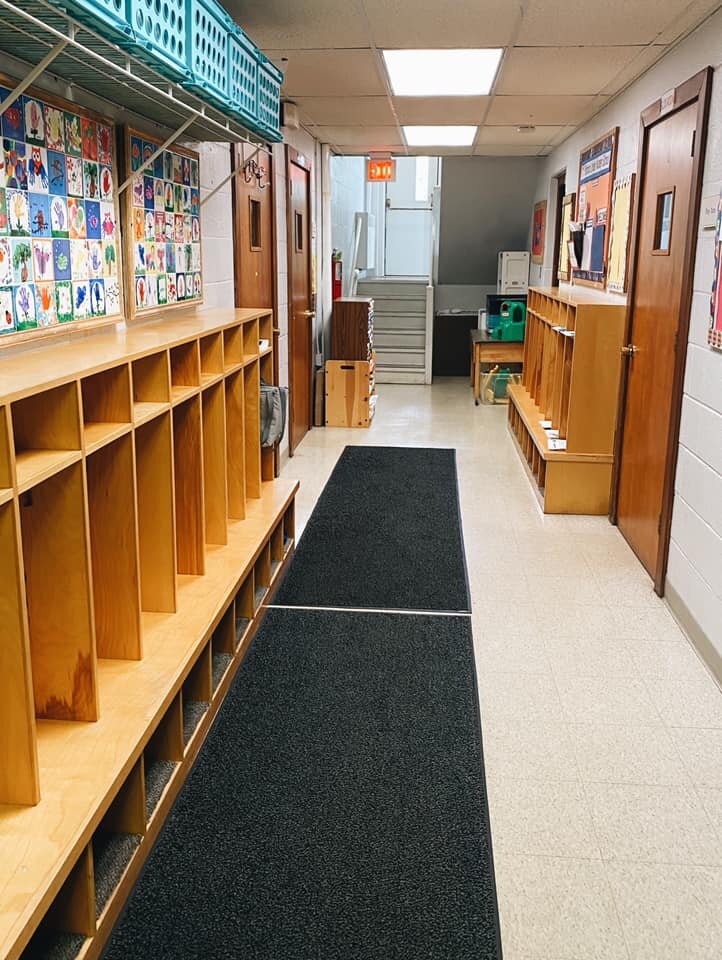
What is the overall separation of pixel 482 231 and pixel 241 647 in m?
9.50

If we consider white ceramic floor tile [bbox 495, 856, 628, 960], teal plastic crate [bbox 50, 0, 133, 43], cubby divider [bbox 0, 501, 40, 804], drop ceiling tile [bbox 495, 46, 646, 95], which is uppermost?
drop ceiling tile [bbox 495, 46, 646, 95]

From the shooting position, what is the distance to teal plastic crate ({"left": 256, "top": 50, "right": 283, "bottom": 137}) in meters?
3.62

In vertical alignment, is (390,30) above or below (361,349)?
above

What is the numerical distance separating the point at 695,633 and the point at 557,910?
5.78ft

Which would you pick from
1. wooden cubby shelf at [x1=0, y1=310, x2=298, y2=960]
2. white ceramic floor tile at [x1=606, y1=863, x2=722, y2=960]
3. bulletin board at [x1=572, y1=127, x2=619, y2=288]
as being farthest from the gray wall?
white ceramic floor tile at [x1=606, y1=863, x2=722, y2=960]

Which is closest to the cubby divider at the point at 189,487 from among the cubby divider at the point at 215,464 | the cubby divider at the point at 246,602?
the cubby divider at the point at 215,464

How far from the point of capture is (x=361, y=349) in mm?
7883

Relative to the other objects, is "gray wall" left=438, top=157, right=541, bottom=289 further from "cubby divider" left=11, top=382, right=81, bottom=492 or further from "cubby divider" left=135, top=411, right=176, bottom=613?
"cubby divider" left=11, top=382, right=81, bottom=492

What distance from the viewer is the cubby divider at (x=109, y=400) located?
90.8 inches

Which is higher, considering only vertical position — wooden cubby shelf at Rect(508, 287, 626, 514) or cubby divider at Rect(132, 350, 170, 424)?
cubby divider at Rect(132, 350, 170, 424)

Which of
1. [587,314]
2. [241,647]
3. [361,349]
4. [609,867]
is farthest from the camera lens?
[361,349]

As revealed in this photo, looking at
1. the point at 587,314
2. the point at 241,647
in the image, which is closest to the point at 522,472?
the point at 587,314

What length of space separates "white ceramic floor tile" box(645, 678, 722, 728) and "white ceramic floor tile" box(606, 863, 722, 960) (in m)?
0.79

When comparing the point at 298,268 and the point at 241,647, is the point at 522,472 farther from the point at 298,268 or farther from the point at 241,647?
the point at 241,647
